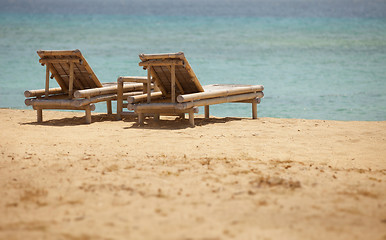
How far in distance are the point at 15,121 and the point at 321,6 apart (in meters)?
91.0

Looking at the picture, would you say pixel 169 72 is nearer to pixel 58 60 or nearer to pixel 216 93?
pixel 216 93

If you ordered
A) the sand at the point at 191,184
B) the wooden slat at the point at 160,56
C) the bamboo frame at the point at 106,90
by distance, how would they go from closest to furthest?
the sand at the point at 191,184 < the wooden slat at the point at 160,56 < the bamboo frame at the point at 106,90

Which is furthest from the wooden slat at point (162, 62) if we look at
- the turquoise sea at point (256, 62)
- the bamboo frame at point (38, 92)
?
the turquoise sea at point (256, 62)

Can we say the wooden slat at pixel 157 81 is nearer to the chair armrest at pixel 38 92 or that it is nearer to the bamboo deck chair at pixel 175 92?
the bamboo deck chair at pixel 175 92

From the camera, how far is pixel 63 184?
451 centimetres

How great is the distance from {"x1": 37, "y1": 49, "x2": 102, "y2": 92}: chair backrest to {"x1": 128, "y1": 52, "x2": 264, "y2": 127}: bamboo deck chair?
884mm

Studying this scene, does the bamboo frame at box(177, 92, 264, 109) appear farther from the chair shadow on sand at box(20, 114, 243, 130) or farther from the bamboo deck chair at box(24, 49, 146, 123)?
the bamboo deck chair at box(24, 49, 146, 123)

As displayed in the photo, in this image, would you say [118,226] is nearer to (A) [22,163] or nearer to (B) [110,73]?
(A) [22,163]

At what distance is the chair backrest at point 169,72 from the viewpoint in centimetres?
791

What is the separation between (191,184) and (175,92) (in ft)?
13.6

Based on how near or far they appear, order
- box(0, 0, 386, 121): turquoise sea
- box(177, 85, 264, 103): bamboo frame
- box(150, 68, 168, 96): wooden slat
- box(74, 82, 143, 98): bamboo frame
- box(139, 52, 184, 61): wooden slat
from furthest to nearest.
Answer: box(0, 0, 386, 121): turquoise sea → box(150, 68, 168, 96): wooden slat → box(74, 82, 143, 98): bamboo frame → box(139, 52, 184, 61): wooden slat → box(177, 85, 264, 103): bamboo frame

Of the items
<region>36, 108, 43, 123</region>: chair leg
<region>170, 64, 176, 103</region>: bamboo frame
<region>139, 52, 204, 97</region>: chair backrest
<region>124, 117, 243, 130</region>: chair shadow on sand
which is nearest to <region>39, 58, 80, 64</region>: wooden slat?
<region>36, 108, 43, 123</region>: chair leg

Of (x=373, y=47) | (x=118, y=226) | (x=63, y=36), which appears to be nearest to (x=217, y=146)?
(x=118, y=226)

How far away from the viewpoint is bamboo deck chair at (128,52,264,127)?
310 inches
